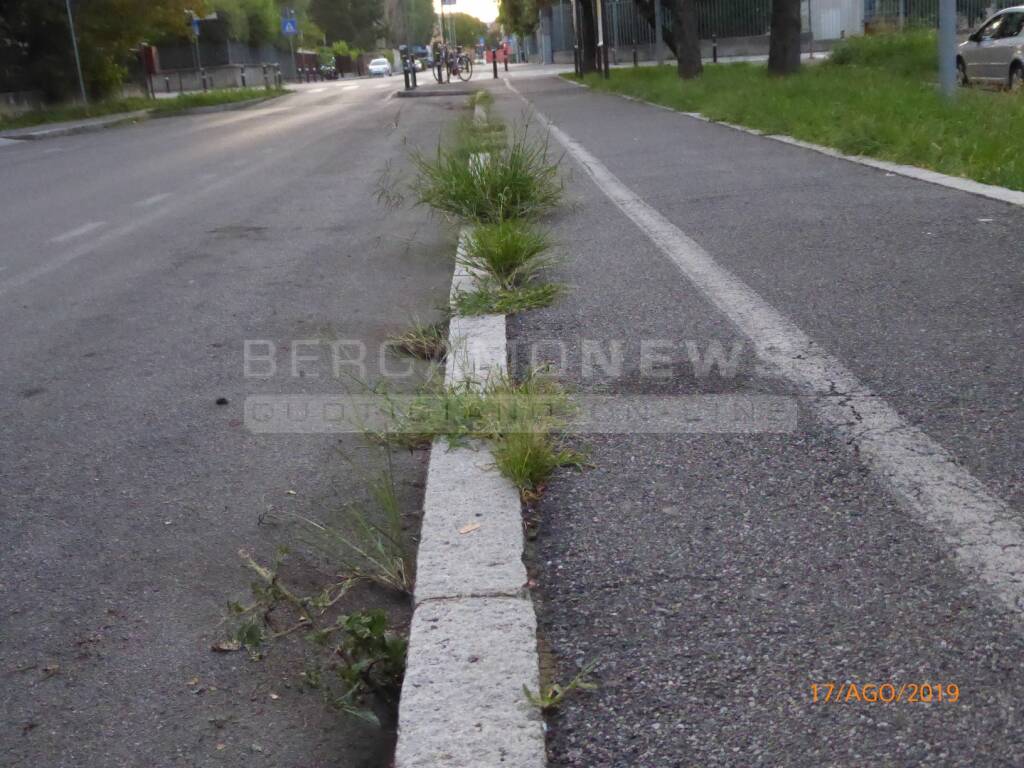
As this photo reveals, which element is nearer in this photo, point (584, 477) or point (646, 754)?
point (646, 754)

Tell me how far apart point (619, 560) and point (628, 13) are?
187ft

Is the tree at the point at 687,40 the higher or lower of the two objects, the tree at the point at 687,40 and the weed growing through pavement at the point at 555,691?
the higher

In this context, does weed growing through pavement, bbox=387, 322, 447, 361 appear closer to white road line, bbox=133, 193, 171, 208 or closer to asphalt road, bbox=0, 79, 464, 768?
asphalt road, bbox=0, 79, 464, 768

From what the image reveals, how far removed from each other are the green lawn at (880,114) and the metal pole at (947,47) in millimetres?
214

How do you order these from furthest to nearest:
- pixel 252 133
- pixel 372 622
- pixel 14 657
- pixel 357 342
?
pixel 252 133 → pixel 357 342 → pixel 14 657 → pixel 372 622

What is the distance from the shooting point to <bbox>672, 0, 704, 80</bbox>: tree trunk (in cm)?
2756

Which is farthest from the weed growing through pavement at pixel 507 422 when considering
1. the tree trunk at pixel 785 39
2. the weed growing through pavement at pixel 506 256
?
the tree trunk at pixel 785 39

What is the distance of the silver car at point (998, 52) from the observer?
18.9 meters

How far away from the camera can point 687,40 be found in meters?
27.5

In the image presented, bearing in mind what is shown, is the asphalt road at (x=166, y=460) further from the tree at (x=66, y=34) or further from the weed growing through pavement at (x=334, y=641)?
the tree at (x=66, y=34)

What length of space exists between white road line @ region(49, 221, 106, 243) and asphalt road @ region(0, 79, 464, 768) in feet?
0.13

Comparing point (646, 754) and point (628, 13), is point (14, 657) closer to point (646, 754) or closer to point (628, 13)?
point (646, 754)

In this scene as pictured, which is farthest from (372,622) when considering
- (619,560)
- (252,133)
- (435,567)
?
(252,133)

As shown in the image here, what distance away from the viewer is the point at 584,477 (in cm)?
343
